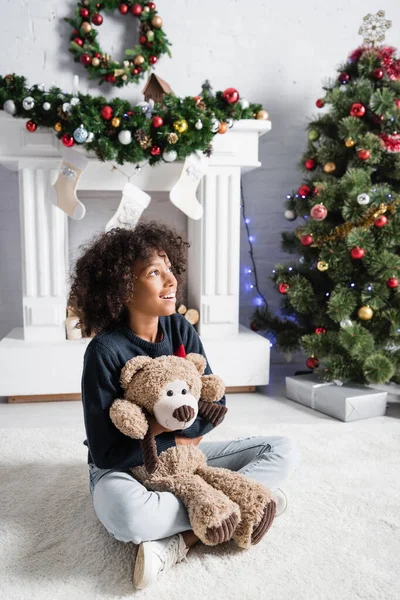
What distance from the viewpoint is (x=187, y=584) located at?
121cm

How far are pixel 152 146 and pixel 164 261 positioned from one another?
42.7 inches

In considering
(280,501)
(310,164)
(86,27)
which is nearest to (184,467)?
(280,501)

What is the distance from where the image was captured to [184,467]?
1.36 metres

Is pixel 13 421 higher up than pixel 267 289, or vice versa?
pixel 267 289

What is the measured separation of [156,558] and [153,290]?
0.61 m

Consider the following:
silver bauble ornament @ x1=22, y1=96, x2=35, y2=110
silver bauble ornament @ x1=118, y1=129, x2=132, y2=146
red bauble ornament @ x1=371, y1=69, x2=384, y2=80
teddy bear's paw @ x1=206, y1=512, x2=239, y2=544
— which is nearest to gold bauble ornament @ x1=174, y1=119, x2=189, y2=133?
silver bauble ornament @ x1=118, y1=129, x2=132, y2=146

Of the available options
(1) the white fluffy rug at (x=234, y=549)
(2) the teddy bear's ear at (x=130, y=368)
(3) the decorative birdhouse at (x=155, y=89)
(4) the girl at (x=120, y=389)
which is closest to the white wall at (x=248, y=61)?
(3) the decorative birdhouse at (x=155, y=89)

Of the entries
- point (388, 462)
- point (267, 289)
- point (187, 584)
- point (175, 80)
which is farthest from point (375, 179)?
point (187, 584)

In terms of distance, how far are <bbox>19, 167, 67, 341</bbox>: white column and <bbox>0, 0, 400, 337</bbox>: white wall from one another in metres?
0.51

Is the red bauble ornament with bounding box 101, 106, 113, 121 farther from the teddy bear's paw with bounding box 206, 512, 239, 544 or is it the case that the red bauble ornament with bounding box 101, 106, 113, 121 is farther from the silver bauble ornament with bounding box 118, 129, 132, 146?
the teddy bear's paw with bounding box 206, 512, 239, 544

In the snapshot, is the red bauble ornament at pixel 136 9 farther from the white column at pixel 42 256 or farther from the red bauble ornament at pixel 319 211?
the red bauble ornament at pixel 319 211

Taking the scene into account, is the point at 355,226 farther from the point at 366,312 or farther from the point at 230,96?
the point at 230,96

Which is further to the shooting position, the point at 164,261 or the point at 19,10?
the point at 19,10

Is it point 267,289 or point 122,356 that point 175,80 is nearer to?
point 267,289
